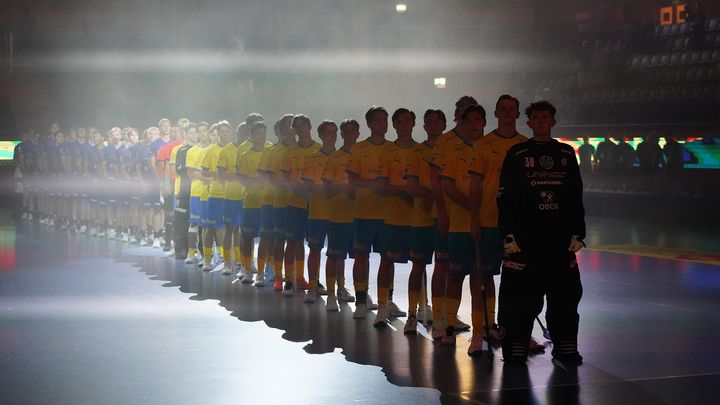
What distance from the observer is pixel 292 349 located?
7.39 metres

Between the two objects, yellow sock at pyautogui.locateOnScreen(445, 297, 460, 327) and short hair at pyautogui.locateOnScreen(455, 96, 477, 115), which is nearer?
yellow sock at pyautogui.locateOnScreen(445, 297, 460, 327)

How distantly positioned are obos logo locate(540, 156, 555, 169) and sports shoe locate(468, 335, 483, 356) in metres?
1.38

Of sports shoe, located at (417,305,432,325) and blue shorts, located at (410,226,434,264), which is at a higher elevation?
blue shorts, located at (410,226,434,264)

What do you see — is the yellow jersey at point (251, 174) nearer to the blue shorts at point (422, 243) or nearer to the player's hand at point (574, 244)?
the blue shorts at point (422, 243)

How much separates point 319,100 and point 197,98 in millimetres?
2881

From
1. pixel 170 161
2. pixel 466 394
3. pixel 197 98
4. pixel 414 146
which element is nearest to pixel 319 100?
pixel 197 98

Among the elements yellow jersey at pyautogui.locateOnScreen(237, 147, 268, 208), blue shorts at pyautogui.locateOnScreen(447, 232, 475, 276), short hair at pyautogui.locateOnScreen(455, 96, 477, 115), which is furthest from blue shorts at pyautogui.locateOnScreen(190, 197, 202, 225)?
blue shorts at pyautogui.locateOnScreen(447, 232, 475, 276)

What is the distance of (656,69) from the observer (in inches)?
946

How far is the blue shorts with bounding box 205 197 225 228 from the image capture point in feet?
39.8

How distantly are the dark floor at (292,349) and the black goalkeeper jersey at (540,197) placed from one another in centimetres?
90

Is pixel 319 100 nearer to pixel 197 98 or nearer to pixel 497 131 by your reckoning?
pixel 197 98

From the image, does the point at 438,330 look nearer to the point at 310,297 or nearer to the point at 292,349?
the point at 292,349

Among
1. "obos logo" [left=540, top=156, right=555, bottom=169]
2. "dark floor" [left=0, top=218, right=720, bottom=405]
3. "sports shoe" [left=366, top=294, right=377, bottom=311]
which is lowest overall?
"dark floor" [left=0, top=218, right=720, bottom=405]

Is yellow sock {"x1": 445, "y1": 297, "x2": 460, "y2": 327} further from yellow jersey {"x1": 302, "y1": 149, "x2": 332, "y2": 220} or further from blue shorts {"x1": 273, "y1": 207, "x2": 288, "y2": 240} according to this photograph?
blue shorts {"x1": 273, "y1": 207, "x2": 288, "y2": 240}
